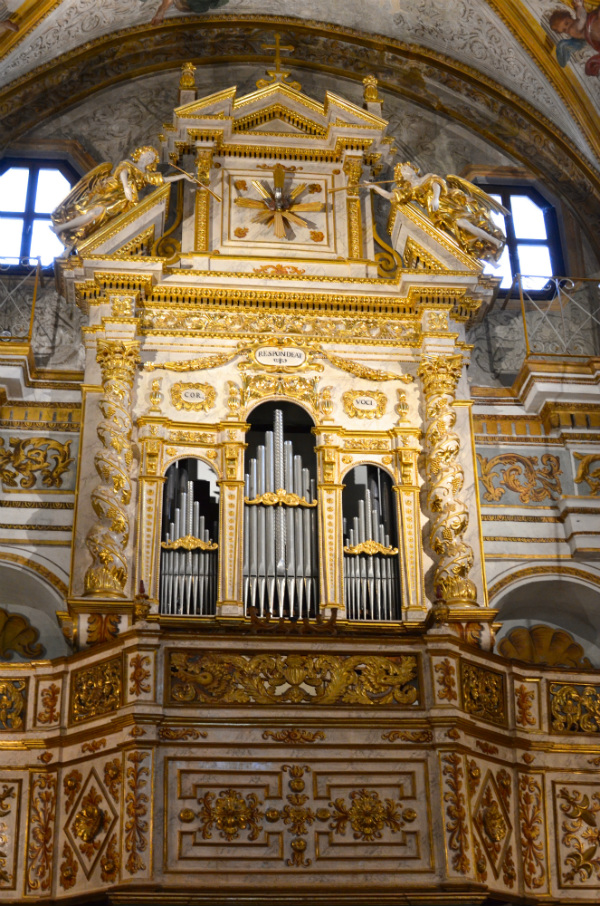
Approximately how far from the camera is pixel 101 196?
17.4 meters

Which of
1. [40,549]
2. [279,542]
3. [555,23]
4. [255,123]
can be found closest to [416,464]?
[279,542]

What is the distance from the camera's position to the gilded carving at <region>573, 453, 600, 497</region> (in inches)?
666

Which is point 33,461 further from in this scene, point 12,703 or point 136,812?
point 136,812

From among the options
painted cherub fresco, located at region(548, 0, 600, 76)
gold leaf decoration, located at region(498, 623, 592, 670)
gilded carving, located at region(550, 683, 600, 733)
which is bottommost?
gilded carving, located at region(550, 683, 600, 733)

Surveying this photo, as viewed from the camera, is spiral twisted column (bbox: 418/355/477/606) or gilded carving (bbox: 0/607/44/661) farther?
gilded carving (bbox: 0/607/44/661)

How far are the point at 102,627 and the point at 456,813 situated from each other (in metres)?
4.45

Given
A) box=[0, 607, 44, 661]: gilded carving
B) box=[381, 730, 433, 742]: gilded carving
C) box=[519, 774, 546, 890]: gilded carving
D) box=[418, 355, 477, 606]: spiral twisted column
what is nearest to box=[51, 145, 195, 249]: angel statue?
box=[418, 355, 477, 606]: spiral twisted column

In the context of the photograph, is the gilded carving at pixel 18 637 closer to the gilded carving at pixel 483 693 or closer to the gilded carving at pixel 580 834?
the gilded carving at pixel 483 693

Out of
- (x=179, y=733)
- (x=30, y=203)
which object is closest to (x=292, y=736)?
(x=179, y=733)

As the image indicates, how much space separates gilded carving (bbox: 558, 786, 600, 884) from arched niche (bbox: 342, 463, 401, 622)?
9.74 ft

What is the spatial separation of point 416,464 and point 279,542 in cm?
202

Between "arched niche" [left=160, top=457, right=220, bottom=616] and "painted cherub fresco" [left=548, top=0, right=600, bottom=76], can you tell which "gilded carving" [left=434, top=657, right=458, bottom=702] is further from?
"painted cherub fresco" [left=548, top=0, right=600, bottom=76]

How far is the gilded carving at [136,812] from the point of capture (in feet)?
38.2

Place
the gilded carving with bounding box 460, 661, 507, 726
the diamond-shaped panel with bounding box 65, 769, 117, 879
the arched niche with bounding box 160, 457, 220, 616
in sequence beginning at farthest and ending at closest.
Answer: the arched niche with bounding box 160, 457, 220, 616
the gilded carving with bounding box 460, 661, 507, 726
the diamond-shaped panel with bounding box 65, 769, 117, 879
